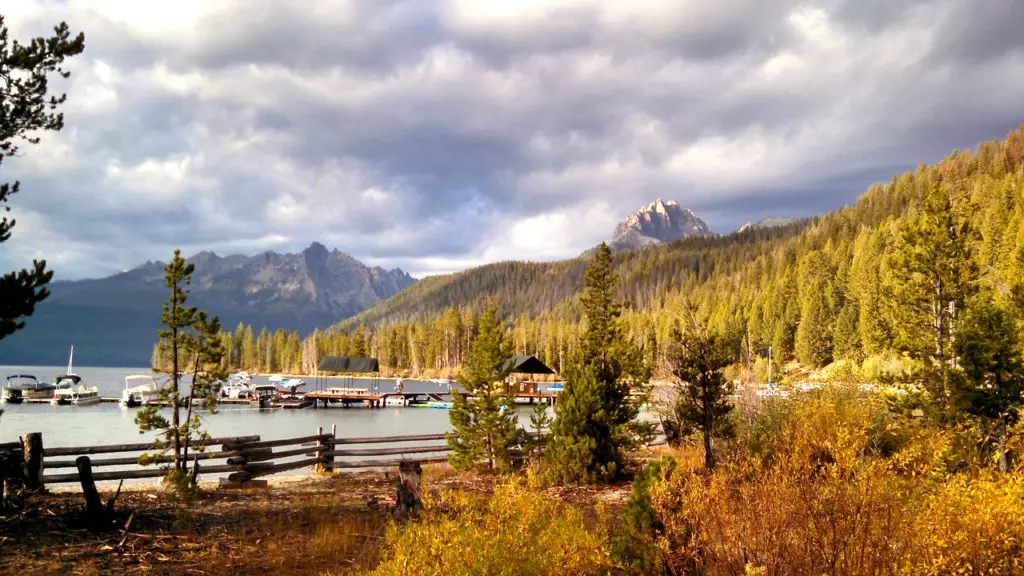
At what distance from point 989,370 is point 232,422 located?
5031cm

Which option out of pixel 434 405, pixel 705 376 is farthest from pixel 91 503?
pixel 434 405

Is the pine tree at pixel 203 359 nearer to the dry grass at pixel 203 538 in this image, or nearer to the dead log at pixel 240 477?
the dead log at pixel 240 477

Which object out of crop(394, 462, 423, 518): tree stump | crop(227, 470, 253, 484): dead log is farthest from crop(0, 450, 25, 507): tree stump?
crop(394, 462, 423, 518): tree stump

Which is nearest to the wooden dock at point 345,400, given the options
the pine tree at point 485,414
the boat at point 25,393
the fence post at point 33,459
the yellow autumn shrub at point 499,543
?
the boat at point 25,393

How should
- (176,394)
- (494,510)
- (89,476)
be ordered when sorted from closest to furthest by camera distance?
1. (494,510)
2. (89,476)
3. (176,394)

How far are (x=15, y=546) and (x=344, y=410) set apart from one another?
198ft

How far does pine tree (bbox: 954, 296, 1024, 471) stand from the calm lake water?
34433 mm

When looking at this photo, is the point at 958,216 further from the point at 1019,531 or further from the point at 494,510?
the point at 494,510

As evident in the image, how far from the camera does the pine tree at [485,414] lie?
63.4 feet

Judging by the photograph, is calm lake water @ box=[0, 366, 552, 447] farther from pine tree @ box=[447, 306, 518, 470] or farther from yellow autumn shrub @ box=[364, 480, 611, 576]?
yellow autumn shrub @ box=[364, 480, 611, 576]

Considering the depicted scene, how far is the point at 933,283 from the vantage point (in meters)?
20.8

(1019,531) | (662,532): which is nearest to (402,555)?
(662,532)

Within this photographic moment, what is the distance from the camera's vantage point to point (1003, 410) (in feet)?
44.1

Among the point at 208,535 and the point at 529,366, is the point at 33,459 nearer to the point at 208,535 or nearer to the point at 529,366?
the point at 208,535
